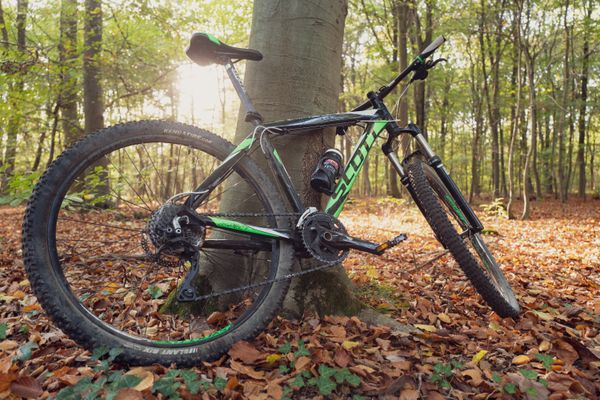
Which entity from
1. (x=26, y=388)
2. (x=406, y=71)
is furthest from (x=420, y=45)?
(x=26, y=388)

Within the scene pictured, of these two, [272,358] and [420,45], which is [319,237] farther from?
[420,45]

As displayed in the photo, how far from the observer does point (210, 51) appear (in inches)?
85.7

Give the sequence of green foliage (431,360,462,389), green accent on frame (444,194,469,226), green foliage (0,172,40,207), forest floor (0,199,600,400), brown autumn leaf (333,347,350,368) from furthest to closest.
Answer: green foliage (0,172,40,207) < green accent on frame (444,194,469,226) < brown autumn leaf (333,347,350,368) < green foliage (431,360,462,389) < forest floor (0,199,600,400)

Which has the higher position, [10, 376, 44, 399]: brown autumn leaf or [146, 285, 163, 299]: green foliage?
[146, 285, 163, 299]: green foliage

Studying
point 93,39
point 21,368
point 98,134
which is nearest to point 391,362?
point 21,368

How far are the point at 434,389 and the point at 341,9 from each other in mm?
2450

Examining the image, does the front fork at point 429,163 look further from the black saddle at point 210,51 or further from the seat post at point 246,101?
the black saddle at point 210,51

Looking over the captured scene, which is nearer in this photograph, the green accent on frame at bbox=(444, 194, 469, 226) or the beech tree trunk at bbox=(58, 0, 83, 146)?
the green accent on frame at bbox=(444, 194, 469, 226)

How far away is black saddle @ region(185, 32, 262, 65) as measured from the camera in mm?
2135

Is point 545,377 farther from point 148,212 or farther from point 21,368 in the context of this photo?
point 21,368

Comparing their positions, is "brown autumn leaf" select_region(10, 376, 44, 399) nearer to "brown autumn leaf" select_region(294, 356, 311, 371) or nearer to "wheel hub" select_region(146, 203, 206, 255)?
"wheel hub" select_region(146, 203, 206, 255)

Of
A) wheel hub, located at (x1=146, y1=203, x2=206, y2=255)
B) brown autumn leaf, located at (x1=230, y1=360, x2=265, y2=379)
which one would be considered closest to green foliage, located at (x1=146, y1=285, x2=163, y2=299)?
wheel hub, located at (x1=146, y1=203, x2=206, y2=255)

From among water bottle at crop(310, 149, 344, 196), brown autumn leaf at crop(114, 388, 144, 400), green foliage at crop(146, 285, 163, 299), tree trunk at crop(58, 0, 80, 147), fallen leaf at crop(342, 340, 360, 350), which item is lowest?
fallen leaf at crop(342, 340, 360, 350)

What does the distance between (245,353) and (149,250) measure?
740mm
